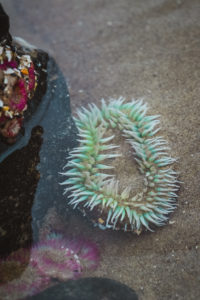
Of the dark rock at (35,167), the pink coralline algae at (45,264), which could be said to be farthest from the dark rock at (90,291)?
the dark rock at (35,167)

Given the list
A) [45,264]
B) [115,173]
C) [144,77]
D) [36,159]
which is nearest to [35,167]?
[36,159]

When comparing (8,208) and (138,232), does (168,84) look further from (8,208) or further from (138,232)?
(8,208)

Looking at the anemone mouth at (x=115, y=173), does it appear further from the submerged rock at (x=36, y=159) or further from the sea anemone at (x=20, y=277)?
the sea anemone at (x=20, y=277)

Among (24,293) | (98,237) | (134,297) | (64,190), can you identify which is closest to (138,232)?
(98,237)

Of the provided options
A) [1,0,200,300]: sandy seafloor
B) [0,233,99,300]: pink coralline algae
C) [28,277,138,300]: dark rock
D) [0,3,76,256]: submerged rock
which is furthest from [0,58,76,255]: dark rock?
[28,277,138,300]: dark rock

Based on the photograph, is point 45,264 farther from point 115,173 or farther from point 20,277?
point 115,173

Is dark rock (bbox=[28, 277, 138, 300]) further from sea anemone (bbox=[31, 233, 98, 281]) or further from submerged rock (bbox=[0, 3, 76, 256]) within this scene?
submerged rock (bbox=[0, 3, 76, 256])
